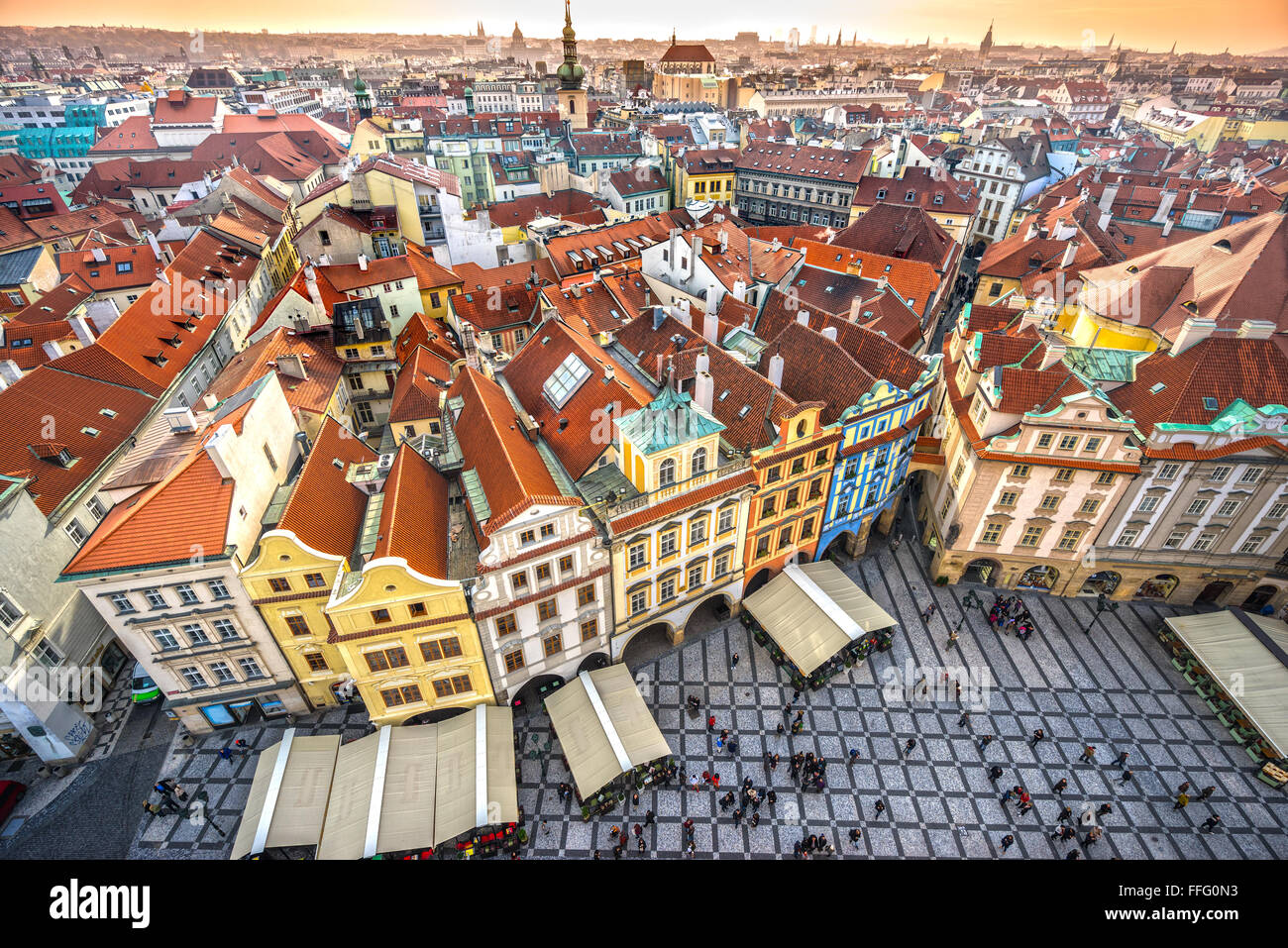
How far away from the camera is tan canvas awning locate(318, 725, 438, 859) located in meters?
31.3

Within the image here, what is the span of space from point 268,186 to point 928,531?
108 meters

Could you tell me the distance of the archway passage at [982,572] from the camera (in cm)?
4710

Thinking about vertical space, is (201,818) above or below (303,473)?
below

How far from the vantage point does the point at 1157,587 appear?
152 feet

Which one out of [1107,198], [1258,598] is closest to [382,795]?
[1258,598]

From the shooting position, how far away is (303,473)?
1428 inches

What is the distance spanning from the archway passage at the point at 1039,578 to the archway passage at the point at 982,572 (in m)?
1.86

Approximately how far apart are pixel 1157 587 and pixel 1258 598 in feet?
20.6

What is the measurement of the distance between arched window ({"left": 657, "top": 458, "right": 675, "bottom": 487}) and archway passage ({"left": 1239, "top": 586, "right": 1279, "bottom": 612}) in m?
43.7

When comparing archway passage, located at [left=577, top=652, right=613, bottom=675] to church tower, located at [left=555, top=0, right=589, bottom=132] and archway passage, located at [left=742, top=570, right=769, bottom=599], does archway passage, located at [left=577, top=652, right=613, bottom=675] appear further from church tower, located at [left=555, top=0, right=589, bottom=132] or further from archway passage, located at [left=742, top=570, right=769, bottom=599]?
church tower, located at [left=555, top=0, right=589, bottom=132]

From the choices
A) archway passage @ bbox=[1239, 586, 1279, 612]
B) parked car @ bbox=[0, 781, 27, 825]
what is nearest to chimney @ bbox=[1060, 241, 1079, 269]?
archway passage @ bbox=[1239, 586, 1279, 612]

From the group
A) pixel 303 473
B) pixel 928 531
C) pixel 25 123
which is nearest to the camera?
pixel 303 473
